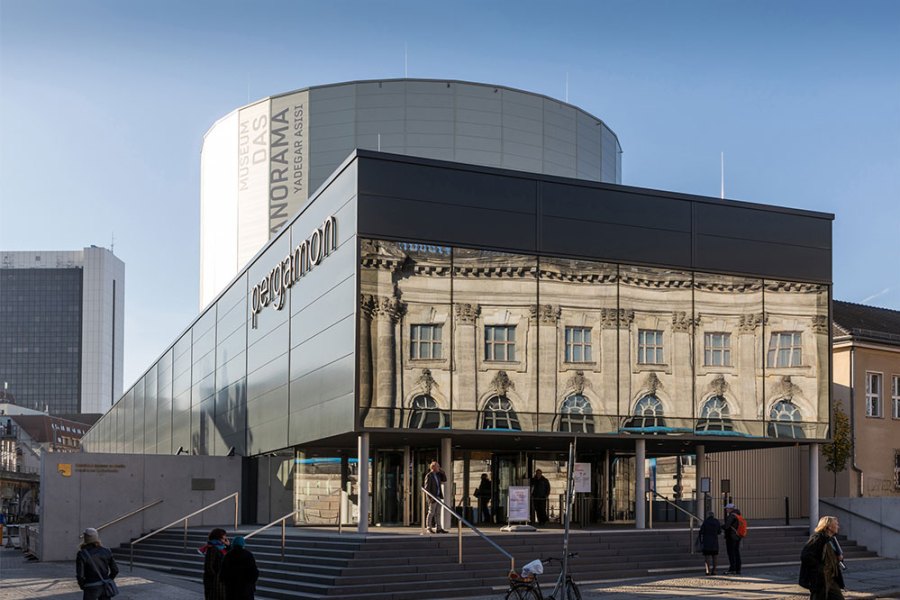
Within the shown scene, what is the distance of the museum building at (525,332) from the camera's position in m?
29.0

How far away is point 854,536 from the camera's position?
106ft

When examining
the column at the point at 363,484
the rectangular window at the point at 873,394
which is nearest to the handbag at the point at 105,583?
the column at the point at 363,484

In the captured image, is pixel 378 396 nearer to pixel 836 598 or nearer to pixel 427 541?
pixel 427 541

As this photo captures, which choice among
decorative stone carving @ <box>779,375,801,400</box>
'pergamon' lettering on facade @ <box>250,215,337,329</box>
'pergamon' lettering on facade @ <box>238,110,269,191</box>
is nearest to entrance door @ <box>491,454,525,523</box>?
decorative stone carving @ <box>779,375,801,400</box>

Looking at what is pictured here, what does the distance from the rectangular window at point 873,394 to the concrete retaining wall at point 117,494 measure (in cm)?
2307

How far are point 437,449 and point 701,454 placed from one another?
8285 mm

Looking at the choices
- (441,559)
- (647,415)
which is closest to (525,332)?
(647,415)

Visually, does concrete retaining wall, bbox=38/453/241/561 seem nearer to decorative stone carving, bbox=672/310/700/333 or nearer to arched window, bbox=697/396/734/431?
arched window, bbox=697/396/734/431

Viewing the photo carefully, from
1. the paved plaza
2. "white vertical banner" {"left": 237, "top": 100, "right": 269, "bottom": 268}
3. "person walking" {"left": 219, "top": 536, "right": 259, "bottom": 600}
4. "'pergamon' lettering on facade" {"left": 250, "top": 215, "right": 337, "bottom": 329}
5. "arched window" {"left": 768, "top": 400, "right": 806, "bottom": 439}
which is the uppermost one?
"white vertical banner" {"left": 237, "top": 100, "right": 269, "bottom": 268}

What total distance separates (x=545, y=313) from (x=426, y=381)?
12.1 ft

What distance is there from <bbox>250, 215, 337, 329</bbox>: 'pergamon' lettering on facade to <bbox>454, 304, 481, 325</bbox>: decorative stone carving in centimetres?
358

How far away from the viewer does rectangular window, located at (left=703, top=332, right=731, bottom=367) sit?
32562 millimetres

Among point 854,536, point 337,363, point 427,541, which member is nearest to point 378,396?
point 337,363

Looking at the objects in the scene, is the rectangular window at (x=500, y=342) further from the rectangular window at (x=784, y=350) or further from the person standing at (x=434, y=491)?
the rectangular window at (x=784, y=350)
